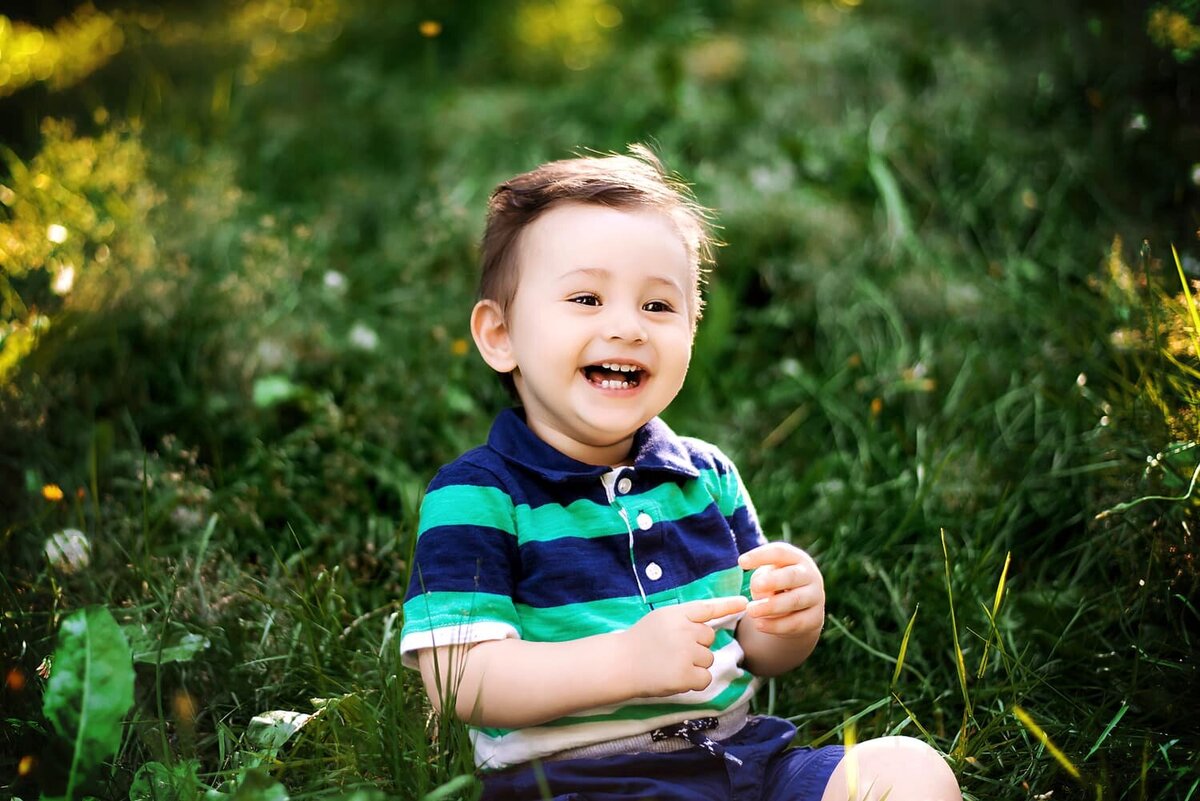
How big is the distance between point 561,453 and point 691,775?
0.51 meters

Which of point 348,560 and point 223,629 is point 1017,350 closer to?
point 348,560

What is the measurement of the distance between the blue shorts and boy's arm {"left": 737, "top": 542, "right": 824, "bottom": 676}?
0.16 meters

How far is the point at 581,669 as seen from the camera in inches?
56.2

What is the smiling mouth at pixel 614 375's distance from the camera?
1.62 meters

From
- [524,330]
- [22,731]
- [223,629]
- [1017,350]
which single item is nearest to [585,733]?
[524,330]

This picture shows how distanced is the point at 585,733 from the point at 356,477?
1.11 metres

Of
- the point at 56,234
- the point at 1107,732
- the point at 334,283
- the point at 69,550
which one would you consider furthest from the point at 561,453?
the point at 56,234

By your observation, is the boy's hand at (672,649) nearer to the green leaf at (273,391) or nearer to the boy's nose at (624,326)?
the boy's nose at (624,326)

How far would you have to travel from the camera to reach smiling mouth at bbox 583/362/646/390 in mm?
1625

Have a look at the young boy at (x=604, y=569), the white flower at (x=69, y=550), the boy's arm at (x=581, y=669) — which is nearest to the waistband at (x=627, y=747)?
the young boy at (x=604, y=569)

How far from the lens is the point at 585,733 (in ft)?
5.00

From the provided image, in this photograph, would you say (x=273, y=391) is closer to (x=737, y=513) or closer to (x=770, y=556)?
(x=737, y=513)

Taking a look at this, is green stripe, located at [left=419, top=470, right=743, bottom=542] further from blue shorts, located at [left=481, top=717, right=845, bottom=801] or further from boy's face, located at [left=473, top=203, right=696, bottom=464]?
blue shorts, located at [left=481, top=717, right=845, bottom=801]

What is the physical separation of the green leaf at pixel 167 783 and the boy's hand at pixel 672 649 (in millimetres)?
611
